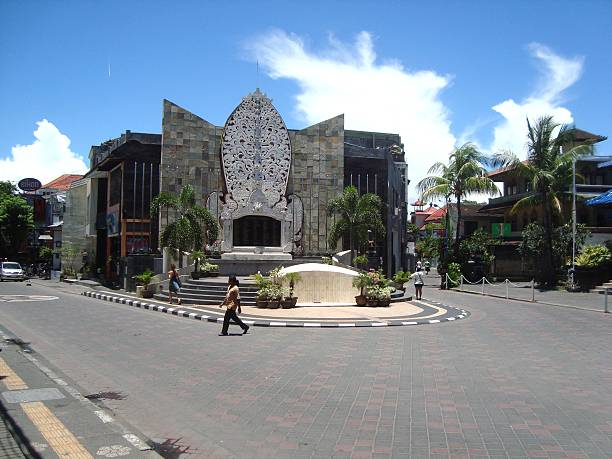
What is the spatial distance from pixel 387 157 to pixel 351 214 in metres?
9.06

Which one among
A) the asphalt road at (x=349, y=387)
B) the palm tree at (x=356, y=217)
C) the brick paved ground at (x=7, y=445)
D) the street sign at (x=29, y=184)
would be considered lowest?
the asphalt road at (x=349, y=387)

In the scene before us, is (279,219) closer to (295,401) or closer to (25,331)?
(25,331)

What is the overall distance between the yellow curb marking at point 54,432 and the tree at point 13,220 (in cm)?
5241

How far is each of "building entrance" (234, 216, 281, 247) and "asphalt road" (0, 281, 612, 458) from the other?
58.6 ft

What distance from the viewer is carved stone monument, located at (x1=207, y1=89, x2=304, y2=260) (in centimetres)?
3316

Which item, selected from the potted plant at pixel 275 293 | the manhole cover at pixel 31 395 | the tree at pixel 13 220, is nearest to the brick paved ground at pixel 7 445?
the manhole cover at pixel 31 395

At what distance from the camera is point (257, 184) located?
3359 centimetres

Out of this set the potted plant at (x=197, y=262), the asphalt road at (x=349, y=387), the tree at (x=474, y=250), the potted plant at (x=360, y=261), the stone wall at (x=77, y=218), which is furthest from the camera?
the stone wall at (x=77, y=218)

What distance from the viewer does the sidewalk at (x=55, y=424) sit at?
5.45 meters

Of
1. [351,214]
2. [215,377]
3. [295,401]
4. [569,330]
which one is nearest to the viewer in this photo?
[295,401]

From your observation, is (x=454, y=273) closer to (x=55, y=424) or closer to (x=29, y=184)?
(x=29, y=184)

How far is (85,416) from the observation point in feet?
21.7

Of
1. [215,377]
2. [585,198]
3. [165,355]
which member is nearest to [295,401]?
[215,377]

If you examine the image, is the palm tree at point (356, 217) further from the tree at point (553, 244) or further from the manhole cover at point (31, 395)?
the manhole cover at point (31, 395)
